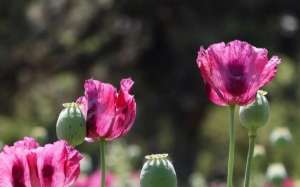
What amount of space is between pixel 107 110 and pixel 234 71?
0.17 metres

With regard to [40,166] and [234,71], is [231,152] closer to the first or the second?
[234,71]

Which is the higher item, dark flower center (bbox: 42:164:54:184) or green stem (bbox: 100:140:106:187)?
green stem (bbox: 100:140:106:187)

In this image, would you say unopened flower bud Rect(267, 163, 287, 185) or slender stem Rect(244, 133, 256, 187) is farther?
unopened flower bud Rect(267, 163, 287, 185)

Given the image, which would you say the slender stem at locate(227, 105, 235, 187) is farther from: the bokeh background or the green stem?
the bokeh background

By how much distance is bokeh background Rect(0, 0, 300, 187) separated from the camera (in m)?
10.9

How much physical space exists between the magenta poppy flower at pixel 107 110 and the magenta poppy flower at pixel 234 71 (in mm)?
104

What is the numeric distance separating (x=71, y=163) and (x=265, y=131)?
1013cm

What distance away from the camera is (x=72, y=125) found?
1.26 meters

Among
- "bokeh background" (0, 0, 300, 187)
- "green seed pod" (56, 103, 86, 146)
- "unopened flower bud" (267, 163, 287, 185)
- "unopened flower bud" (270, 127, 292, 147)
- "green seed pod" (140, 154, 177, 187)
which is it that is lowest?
"green seed pod" (140, 154, 177, 187)

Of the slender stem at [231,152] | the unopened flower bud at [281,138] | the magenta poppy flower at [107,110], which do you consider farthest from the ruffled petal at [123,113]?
the unopened flower bud at [281,138]

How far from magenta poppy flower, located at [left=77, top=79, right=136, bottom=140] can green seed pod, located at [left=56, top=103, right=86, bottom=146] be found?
1 cm

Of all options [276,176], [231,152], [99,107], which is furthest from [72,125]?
[276,176]

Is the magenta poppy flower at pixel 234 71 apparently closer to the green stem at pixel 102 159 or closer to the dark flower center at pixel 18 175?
the green stem at pixel 102 159

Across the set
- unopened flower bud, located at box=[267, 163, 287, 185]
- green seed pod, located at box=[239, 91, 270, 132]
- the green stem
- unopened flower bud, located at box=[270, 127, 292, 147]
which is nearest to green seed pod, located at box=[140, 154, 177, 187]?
the green stem
